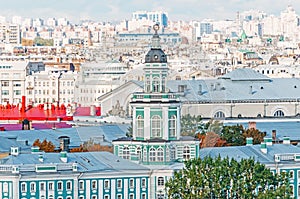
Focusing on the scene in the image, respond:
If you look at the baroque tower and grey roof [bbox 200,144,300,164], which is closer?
the baroque tower

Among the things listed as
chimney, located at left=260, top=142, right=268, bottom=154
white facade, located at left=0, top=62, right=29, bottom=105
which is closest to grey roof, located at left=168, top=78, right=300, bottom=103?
chimney, located at left=260, top=142, right=268, bottom=154

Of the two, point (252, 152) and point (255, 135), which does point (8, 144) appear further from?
point (255, 135)

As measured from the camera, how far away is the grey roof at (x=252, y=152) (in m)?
60.5

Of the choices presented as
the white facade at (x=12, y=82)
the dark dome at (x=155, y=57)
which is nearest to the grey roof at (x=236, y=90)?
the dark dome at (x=155, y=57)

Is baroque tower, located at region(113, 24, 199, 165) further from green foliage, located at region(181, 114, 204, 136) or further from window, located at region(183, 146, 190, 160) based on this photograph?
green foliage, located at region(181, 114, 204, 136)

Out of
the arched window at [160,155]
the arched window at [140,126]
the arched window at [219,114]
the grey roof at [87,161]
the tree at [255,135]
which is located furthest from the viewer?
the arched window at [219,114]

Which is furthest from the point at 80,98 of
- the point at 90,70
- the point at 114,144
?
the point at 114,144

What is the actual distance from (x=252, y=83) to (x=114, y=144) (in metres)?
38.4

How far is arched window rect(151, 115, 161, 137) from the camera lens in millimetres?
58188

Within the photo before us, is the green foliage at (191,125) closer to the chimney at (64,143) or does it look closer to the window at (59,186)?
the chimney at (64,143)

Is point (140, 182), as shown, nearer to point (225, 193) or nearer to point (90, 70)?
point (225, 193)

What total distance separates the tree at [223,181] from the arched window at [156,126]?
5.28 meters

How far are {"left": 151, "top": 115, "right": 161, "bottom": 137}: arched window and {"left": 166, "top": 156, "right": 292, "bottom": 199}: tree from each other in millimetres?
5276

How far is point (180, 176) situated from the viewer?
52750 mm
